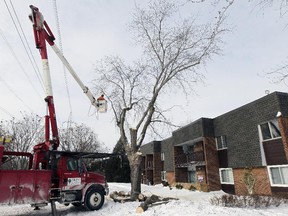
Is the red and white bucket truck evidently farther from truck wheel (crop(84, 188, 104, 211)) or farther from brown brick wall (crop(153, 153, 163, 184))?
brown brick wall (crop(153, 153, 163, 184))

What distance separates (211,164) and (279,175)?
7.78 m

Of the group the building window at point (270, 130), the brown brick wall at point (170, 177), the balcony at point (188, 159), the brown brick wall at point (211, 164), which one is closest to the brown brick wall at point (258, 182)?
the building window at point (270, 130)

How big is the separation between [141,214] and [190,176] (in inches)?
865

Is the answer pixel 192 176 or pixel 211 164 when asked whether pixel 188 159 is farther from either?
pixel 211 164

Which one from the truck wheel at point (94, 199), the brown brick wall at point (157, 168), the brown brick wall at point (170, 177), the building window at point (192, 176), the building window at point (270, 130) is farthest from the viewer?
the brown brick wall at point (157, 168)

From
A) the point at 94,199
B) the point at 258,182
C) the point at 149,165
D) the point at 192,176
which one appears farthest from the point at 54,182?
Answer: the point at 149,165

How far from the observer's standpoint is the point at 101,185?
43.7ft

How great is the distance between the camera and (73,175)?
40.5ft

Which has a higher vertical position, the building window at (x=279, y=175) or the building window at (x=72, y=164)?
the building window at (x=72, y=164)

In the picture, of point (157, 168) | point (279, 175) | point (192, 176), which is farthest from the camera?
point (157, 168)

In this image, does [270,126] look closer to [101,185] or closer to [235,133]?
[235,133]

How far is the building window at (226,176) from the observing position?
23078mm

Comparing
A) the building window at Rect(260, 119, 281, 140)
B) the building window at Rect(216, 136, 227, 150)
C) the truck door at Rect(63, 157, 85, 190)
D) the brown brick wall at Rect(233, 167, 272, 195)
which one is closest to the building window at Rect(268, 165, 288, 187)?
the brown brick wall at Rect(233, 167, 272, 195)

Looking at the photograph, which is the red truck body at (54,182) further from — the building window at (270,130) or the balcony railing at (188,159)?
the balcony railing at (188,159)
